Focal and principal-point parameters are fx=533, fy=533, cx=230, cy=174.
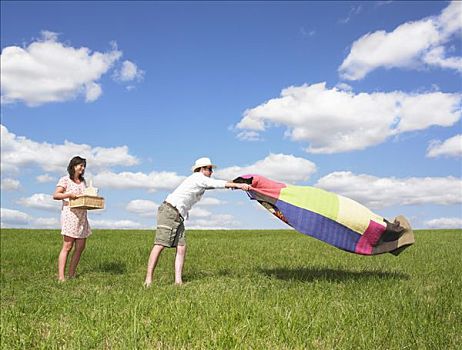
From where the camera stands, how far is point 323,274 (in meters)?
10.6

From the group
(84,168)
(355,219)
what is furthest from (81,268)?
(355,219)

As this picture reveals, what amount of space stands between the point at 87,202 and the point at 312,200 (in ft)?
14.7

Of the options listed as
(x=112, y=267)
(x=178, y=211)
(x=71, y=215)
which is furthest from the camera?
(x=112, y=267)

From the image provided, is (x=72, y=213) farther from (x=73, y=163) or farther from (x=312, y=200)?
(x=312, y=200)

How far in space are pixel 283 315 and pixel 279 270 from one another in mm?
5096

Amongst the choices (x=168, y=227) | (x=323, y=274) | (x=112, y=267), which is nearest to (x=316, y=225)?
(x=323, y=274)

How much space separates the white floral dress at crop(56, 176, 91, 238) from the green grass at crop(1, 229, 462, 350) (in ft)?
3.38

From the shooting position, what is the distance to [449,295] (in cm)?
825

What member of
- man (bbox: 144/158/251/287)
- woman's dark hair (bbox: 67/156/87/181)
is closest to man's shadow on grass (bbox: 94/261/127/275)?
woman's dark hair (bbox: 67/156/87/181)

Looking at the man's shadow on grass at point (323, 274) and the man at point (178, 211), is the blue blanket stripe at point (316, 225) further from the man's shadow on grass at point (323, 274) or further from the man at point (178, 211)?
the man at point (178, 211)

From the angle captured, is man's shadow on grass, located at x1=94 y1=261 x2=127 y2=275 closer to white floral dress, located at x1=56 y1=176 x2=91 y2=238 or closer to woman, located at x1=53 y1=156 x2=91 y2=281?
woman, located at x1=53 y1=156 x2=91 y2=281

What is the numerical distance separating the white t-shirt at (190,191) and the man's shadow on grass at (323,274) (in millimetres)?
2170

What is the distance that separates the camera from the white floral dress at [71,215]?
435 inches

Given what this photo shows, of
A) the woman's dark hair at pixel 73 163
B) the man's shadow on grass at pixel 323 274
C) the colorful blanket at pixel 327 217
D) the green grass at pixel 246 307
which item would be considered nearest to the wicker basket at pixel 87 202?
the woman's dark hair at pixel 73 163
